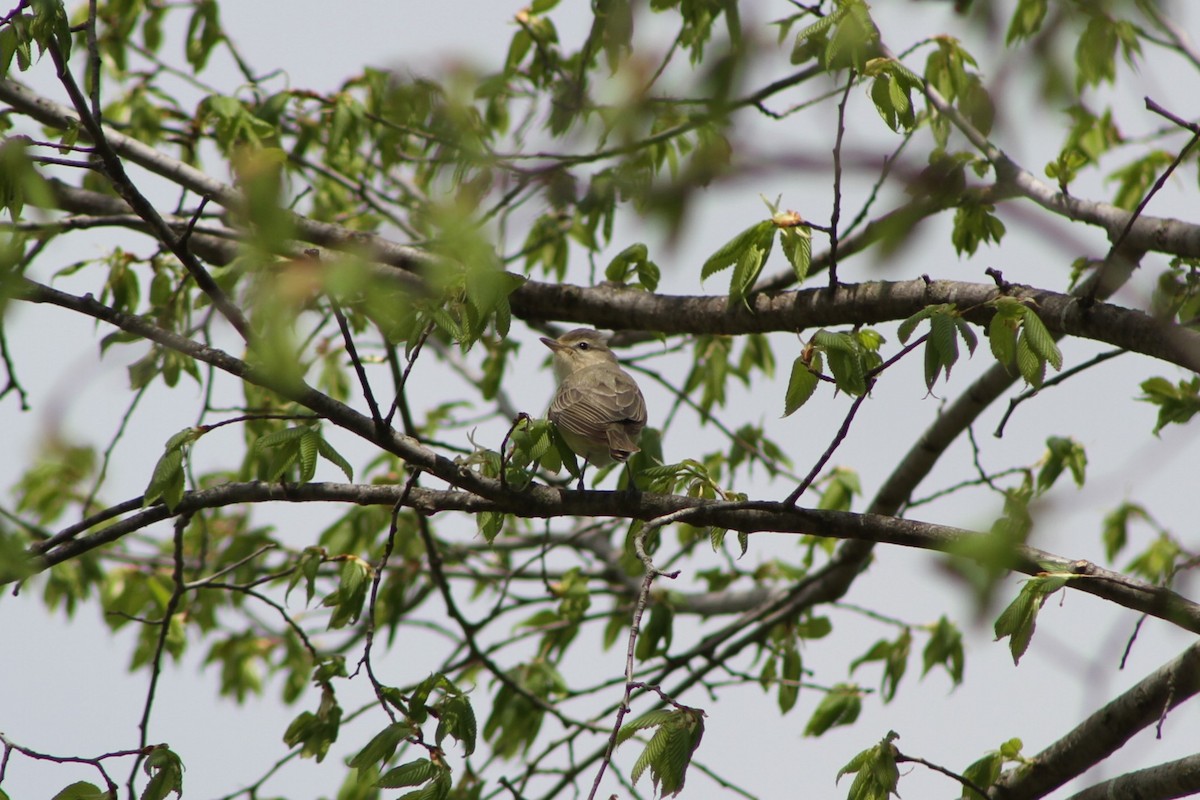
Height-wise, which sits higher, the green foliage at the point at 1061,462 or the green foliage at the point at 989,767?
the green foliage at the point at 1061,462

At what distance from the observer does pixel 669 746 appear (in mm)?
2967

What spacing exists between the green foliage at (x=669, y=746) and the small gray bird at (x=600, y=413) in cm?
201

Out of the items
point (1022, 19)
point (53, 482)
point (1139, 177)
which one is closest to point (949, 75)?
point (1022, 19)

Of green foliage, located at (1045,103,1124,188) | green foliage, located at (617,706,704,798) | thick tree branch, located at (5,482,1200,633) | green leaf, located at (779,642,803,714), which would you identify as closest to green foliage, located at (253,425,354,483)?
thick tree branch, located at (5,482,1200,633)

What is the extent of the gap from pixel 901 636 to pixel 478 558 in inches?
114

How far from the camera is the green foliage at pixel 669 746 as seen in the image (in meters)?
2.95

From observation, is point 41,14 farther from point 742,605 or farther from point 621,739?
point 742,605

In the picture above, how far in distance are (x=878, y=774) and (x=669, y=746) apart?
0.99 metres

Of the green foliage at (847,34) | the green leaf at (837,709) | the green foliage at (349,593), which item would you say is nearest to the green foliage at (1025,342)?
the green foliage at (847,34)

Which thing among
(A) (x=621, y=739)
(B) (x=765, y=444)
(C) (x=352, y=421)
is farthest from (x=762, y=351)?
(A) (x=621, y=739)

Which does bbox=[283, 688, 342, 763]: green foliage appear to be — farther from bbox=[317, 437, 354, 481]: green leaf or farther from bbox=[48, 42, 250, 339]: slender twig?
bbox=[48, 42, 250, 339]: slender twig

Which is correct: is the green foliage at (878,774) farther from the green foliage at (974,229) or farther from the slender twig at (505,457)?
the green foliage at (974,229)

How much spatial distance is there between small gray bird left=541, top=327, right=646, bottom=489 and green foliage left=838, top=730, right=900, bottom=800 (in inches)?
70.7

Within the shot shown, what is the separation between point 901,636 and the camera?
680 cm
